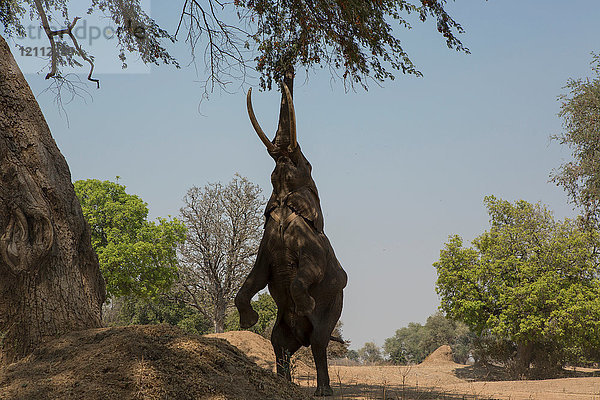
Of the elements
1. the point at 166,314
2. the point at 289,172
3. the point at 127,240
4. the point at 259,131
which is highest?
the point at 127,240

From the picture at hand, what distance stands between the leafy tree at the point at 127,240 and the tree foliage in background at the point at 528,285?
39.1ft

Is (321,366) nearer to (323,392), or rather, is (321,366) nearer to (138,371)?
(323,392)

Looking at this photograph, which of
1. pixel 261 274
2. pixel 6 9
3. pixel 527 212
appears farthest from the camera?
pixel 527 212

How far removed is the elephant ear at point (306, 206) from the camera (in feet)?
22.7

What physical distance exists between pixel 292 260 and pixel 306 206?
2.26 feet

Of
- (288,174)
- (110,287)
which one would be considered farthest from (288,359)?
(110,287)

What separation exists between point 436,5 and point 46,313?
269 inches

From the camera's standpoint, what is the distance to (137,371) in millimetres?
4152

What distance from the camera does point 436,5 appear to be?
336 inches

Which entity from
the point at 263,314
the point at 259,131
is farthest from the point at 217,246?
the point at 259,131

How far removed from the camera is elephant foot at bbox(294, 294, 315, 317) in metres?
6.44

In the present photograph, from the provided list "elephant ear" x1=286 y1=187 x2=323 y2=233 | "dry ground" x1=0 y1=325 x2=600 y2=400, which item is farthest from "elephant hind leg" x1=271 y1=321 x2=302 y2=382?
"dry ground" x1=0 y1=325 x2=600 y2=400

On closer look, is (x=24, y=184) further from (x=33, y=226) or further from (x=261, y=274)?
(x=261, y=274)

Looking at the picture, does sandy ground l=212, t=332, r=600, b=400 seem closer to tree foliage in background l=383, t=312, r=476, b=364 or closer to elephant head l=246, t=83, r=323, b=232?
elephant head l=246, t=83, r=323, b=232
